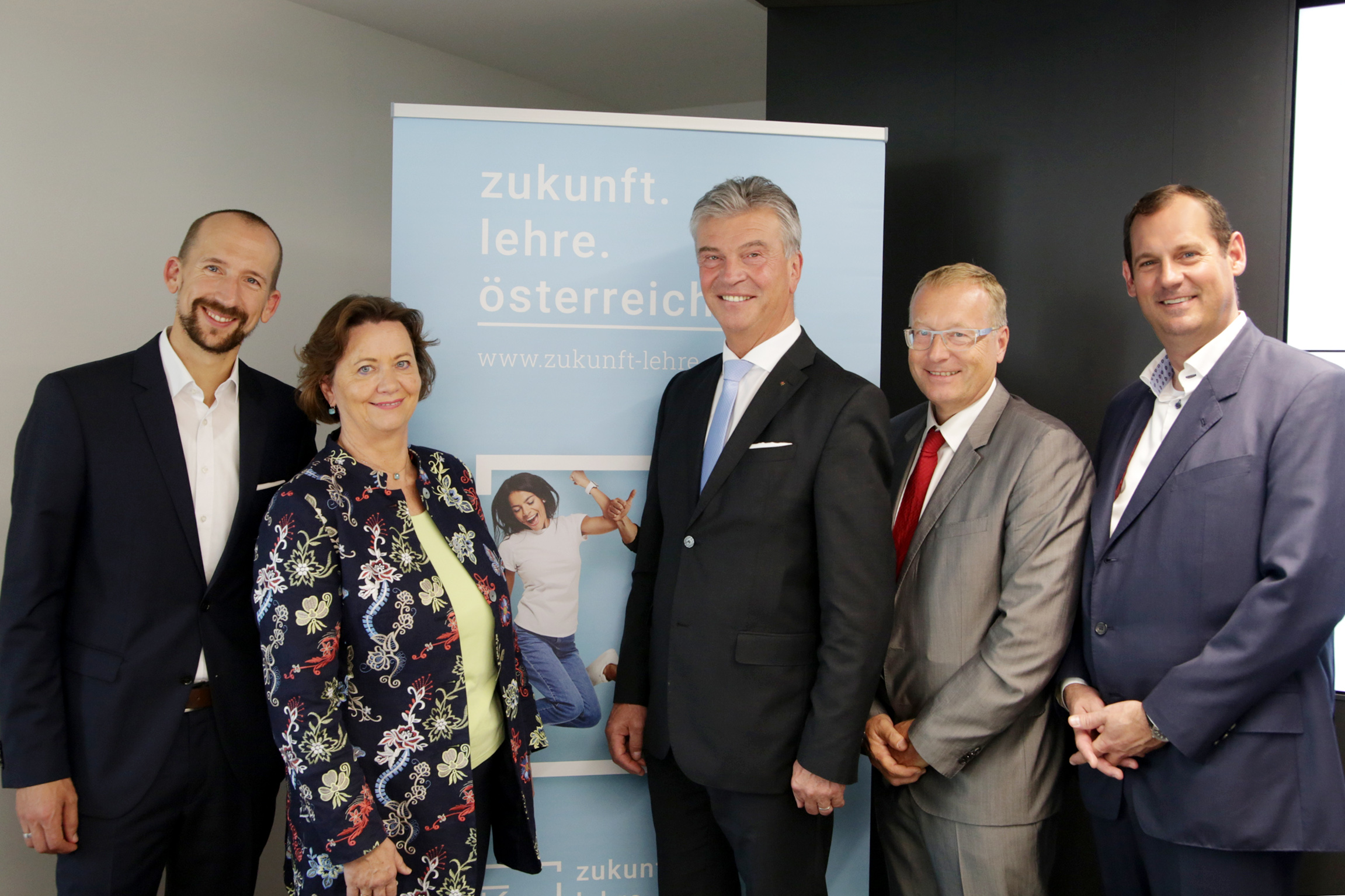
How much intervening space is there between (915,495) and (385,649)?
54.3 inches

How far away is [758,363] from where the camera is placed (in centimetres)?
209

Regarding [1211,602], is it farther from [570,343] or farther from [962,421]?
[570,343]

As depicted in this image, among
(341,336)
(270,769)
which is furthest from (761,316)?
(270,769)

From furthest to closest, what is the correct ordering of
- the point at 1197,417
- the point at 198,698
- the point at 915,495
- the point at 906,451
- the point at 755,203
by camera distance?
1. the point at 906,451
2. the point at 915,495
3. the point at 755,203
4. the point at 198,698
5. the point at 1197,417

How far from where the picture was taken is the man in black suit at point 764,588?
188 cm

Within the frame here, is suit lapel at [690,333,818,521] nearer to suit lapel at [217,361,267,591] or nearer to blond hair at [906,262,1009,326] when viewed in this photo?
blond hair at [906,262,1009,326]

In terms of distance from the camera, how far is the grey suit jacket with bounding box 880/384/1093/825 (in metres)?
1.92

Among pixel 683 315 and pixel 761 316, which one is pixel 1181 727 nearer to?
pixel 761 316

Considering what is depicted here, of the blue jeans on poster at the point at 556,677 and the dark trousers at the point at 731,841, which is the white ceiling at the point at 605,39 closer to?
the blue jeans on poster at the point at 556,677

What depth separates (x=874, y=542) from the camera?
6.22 feet

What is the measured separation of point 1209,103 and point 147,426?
3477 mm

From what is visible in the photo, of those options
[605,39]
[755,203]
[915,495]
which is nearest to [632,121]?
[755,203]

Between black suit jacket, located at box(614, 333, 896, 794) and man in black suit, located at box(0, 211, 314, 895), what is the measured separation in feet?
3.63

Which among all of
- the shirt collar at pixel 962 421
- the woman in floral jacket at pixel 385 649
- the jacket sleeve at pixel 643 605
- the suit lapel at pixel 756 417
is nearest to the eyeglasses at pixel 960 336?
the shirt collar at pixel 962 421
